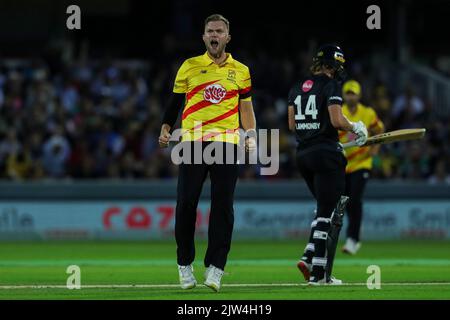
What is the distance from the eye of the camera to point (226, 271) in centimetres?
1387

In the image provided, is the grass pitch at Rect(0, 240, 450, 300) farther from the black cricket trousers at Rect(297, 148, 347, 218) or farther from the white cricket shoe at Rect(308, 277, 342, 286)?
the black cricket trousers at Rect(297, 148, 347, 218)

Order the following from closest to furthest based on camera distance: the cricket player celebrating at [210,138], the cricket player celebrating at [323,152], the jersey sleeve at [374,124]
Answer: the cricket player celebrating at [210,138] → the cricket player celebrating at [323,152] → the jersey sleeve at [374,124]

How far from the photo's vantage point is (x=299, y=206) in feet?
73.1

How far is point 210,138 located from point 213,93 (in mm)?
430

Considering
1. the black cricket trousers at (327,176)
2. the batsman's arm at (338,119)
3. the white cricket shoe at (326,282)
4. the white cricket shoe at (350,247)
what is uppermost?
the batsman's arm at (338,119)

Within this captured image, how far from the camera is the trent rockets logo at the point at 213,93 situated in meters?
11.1

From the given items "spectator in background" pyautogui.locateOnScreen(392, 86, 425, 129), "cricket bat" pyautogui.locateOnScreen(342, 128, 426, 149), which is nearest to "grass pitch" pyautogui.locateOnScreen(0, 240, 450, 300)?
"cricket bat" pyautogui.locateOnScreen(342, 128, 426, 149)

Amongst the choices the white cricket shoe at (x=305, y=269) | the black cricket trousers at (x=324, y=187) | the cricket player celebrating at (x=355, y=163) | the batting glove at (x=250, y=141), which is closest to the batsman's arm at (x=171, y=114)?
the batting glove at (x=250, y=141)

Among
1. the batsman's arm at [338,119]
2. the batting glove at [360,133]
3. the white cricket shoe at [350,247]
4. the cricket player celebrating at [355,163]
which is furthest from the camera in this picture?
the white cricket shoe at [350,247]

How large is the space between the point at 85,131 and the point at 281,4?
8.11 m

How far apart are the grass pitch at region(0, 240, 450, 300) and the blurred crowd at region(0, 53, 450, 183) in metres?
2.68

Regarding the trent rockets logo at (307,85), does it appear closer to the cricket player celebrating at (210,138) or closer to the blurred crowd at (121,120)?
the cricket player celebrating at (210,138)

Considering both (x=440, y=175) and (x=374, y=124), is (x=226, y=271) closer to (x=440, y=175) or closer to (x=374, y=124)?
(x=374, y=124)

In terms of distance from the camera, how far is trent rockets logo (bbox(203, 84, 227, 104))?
11.1 metres
